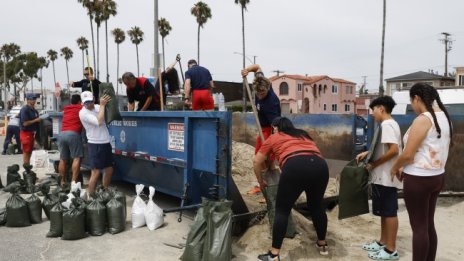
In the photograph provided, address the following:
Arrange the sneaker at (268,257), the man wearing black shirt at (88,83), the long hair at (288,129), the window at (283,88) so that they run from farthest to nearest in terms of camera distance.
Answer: the window at (283,88)
the man wearing black shirt at (88,83)
the long hair at (288,129)
the sneaker at (268,257)

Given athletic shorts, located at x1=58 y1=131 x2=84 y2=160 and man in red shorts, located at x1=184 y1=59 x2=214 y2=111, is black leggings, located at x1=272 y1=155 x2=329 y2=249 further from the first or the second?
athletic shorts, located at x1=58 y1=131 x2=84 y2=160

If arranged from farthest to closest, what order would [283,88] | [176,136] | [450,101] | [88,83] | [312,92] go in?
[283,88], [312,92], [450,101], [88,83], [176,136]

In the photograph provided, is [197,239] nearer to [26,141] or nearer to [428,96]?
[428,96]

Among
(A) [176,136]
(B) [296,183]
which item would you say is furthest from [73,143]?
(B) [296,183]

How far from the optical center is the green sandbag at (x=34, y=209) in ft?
17.8

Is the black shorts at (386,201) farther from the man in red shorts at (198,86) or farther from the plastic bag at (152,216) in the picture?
the man in red shorts at (198,86)

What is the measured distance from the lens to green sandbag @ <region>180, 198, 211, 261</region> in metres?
3.98

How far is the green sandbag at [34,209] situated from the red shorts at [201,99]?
279 centimetres

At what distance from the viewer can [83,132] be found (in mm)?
7465

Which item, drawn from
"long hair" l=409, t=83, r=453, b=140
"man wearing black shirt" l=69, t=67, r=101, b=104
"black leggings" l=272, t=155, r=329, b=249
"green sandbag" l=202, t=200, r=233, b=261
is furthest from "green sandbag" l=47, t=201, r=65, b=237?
"long hair" l=409, t=83, r=453, b=140

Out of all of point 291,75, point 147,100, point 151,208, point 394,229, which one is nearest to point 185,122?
point 151,208

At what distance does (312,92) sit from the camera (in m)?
54.8

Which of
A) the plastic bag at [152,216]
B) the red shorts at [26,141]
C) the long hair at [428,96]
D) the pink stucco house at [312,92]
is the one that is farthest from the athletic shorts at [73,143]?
the pink stucco house at [312,92]

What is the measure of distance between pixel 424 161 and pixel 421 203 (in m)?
0.35
